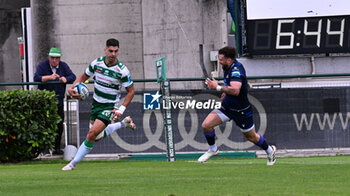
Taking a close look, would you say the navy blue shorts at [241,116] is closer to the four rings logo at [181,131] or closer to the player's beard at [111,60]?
the player's beard at [111,60]

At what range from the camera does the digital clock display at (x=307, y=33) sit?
74.2 ft

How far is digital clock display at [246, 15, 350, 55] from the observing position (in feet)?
74.2

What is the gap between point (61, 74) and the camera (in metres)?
16.7

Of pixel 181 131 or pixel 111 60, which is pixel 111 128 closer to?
pixel 111 60

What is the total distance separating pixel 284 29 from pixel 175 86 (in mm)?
6328

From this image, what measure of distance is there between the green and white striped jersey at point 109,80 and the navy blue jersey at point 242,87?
165 centimetres

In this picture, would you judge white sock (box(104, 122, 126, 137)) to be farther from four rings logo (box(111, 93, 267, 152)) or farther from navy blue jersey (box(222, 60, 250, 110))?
four rings logo (box(111, 93, 267, 152))

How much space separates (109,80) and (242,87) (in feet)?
7.36

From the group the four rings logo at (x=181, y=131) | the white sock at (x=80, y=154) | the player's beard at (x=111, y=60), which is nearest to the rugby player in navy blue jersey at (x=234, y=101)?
the player's beard at (x=111, y=60)

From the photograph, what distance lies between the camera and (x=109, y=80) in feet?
42.9

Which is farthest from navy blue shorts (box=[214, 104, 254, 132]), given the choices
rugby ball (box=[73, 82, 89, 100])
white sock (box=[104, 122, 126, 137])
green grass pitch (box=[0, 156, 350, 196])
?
rugby ball (box=[73, 82, 89, 100])

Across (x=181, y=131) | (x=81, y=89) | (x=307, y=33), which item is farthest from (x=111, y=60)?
(x=307, y=33)

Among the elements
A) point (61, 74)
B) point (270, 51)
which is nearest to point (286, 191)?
point (61, 74)

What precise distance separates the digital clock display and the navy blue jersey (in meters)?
9.66
